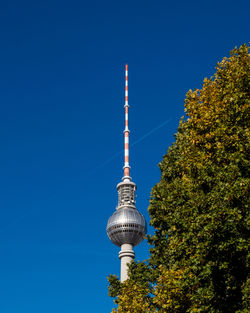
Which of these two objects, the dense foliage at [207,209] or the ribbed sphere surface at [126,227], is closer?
the dense foliage at [207,209]

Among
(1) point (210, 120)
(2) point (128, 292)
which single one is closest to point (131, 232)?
(2) point (128, 292)

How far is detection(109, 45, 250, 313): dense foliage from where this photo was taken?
46.4 ft

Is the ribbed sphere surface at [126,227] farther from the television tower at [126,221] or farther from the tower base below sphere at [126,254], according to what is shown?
the tower base below sphere at [126,254]

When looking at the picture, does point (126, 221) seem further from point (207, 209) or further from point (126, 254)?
point (207, 209)

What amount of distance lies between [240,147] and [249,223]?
9.81 feet

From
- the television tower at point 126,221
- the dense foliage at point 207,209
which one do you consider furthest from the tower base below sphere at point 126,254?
→ the dense foliage at point 207,209

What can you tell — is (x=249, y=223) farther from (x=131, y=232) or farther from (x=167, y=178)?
(x=131, y=232)

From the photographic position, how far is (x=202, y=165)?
16.8 meters

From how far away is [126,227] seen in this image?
93438 mm

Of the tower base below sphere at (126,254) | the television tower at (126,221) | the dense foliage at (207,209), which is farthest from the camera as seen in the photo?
the tower base below sphere at (126,254)

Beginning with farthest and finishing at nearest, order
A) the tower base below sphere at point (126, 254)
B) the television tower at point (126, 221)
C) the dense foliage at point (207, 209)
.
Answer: the tower base below sphere at point (126, 254), the television tower at point (126, 221), the dense foliage at point (207, 209)

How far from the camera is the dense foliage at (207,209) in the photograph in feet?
46.4

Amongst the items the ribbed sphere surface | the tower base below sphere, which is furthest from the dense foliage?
the tower base below sphere

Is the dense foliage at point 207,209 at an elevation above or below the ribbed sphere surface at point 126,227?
below
